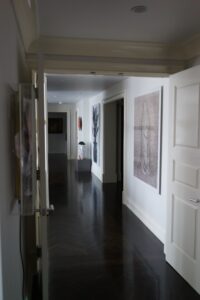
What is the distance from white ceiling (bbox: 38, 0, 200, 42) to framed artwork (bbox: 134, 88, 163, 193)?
1.26m

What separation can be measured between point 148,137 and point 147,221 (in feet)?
4.25

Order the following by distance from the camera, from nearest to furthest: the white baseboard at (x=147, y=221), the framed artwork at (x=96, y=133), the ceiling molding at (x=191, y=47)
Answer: the ceiling molding at (x=191, y=47) → the white baseboard at (x=147, y=221) → the framed artwork at (x=96, y=133)

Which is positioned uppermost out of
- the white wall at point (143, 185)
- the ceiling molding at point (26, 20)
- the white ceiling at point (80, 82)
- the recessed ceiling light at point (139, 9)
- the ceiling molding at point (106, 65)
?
the white ceiling at point (80, 82)

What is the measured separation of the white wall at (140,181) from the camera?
152 inches

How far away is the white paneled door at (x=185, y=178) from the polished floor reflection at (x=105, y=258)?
216 mm

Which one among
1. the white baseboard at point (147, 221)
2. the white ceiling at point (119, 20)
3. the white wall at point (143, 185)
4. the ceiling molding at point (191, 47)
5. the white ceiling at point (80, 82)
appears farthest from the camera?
the white ceiling at point (80, 82)

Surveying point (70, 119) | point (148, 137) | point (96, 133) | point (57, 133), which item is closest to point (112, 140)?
point (96, 133)

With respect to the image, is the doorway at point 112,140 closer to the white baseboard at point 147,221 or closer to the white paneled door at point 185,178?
the white baseboard at point 147,221

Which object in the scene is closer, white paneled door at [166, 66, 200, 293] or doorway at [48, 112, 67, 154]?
white paneled door at [166, 66, 200, 293]

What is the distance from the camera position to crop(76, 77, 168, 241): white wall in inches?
152

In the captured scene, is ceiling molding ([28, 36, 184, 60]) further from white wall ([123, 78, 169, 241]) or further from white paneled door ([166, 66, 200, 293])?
white wall ([123, 78, 169, 241])

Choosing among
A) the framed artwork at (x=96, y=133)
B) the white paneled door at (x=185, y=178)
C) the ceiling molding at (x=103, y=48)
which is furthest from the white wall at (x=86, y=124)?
the ceiling molding at (x=103, y=48)

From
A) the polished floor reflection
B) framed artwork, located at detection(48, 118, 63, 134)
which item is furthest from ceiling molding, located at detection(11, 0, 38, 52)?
framed artwork, located at detection(48, 118, 63, 134)

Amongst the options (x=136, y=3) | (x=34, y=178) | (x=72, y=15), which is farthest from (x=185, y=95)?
(x=34, y=178)
